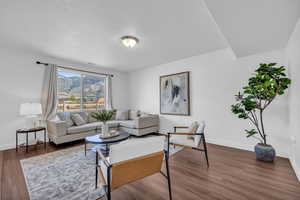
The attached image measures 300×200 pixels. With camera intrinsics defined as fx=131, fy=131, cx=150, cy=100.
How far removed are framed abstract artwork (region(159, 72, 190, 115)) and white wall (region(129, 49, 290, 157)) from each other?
149 mm

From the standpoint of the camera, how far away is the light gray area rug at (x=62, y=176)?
5.36 feet

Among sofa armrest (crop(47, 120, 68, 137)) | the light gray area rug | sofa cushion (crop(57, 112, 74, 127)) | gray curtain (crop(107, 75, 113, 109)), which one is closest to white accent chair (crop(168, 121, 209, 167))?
the light gray area rug

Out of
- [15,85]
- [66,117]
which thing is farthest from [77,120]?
[15,85]

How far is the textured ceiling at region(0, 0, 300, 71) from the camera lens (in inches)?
68.8

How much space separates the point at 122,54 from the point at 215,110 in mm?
3028

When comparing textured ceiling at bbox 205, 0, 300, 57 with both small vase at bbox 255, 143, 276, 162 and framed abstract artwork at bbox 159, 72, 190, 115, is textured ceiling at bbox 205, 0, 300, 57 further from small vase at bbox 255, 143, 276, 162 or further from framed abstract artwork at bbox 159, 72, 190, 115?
small vase at bbox 255, 143, 276, 162

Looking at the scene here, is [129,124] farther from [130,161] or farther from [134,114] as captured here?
[130,161]

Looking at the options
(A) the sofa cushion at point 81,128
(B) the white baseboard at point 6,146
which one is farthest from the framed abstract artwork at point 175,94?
(B) the white baseboard at point 6,146

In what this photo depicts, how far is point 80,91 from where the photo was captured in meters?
4.77

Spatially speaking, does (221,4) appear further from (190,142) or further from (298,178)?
(298,178)

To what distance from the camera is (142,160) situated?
4.50 feet

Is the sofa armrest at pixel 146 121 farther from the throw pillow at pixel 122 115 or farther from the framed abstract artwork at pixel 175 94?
the throw pillow at pixel 122 115

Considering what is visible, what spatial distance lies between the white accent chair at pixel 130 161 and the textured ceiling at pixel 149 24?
5.92ft

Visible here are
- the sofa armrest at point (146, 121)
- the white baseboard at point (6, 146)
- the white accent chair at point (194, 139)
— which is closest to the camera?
the white accent chair at point (194, 139)
